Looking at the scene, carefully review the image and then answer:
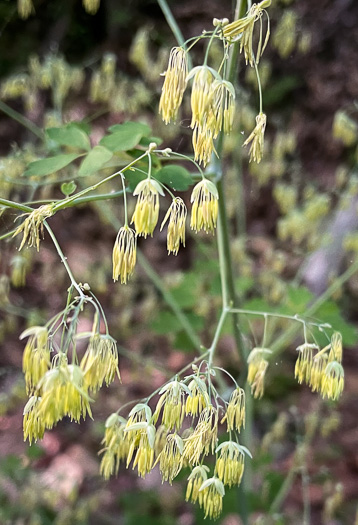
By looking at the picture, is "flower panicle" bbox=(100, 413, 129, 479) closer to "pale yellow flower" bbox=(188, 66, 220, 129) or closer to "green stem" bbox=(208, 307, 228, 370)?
"green stem" bbox=(208, 307, 228, 370)

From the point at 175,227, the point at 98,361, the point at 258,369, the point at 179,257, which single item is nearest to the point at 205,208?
the point at 175,227

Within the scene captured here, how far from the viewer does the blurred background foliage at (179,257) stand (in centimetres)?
216

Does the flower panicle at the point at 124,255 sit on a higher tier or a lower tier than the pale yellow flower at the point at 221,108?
lower

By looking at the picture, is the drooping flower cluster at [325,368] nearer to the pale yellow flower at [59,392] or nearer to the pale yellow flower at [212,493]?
the pale yellow flower at [212,493]

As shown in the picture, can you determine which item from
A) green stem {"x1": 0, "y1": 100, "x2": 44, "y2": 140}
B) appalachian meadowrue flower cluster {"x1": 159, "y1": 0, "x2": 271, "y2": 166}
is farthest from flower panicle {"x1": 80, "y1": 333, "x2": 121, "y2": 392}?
green stem {"x1": 0, "y1": 100, "x2": 44, "y2": 140}

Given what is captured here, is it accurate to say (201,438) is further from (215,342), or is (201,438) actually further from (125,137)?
(125,137)

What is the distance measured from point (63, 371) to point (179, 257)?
3.73 m

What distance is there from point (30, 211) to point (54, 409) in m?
0.39

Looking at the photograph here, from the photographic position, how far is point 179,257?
445 cm

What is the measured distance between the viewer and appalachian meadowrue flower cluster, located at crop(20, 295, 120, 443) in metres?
0.74

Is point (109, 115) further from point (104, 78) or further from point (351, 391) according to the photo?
point (351, 391)

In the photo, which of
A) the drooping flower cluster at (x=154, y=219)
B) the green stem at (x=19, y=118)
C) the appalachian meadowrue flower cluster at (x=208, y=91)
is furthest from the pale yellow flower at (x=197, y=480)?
the green stem at (x=19, y=118)

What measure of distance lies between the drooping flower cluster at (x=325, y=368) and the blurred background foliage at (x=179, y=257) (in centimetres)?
49

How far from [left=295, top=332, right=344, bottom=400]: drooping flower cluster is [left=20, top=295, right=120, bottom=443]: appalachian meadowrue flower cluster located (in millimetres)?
468
